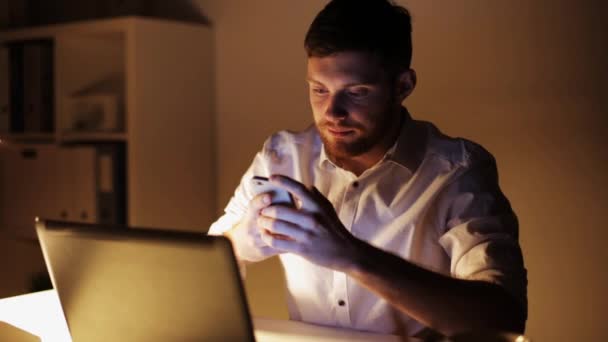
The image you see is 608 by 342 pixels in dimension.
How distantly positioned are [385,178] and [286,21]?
3.82 ft

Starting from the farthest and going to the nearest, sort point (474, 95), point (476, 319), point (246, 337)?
point (474, 95)
point (476, 319)
point (246, 337)

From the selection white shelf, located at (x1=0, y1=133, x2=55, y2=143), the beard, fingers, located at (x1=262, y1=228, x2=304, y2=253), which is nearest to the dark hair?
the beard

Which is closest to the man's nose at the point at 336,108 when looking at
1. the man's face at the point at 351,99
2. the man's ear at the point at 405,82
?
the man's face at the point at 351,99

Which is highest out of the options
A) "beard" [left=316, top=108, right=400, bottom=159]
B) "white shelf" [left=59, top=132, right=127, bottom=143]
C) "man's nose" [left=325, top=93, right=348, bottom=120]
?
"man's nose" [left=325, top=93, right=348, bottom=120]

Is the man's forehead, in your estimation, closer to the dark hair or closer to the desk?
the dark hair

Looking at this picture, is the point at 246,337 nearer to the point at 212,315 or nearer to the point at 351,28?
the point at 212,315

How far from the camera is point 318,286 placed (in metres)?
1.76

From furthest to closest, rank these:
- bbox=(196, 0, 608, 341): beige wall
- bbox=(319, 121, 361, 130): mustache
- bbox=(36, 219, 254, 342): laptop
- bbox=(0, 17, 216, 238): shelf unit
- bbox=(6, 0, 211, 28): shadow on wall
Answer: bbox=(6, 0, 211, 28): shadow on wall
bbox=(0, 17, 216, 238): shelf unit
bbox=(196, 0, 608, 341): beige wall
bbox=(319, 121, 361, 130): mustache
bbox=(36, 219, 254, 342): laptop

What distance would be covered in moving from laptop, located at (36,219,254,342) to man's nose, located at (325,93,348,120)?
2.31 feet

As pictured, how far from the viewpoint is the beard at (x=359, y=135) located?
5.40ft

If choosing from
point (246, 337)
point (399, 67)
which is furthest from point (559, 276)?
point (246, 337)

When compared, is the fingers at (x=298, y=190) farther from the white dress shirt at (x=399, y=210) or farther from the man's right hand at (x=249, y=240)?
the white dress shirt at (x=399, y=210)

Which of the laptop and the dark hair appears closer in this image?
the laptop

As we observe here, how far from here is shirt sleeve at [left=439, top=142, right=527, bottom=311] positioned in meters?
1.41
